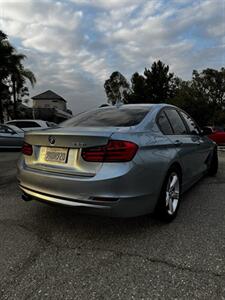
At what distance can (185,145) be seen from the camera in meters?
3.77

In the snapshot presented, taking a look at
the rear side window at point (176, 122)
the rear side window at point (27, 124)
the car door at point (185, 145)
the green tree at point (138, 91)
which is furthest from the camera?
the green tree at point (138, 91)

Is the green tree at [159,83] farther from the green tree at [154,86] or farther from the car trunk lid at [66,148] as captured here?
the car trunk lid at [66,148]

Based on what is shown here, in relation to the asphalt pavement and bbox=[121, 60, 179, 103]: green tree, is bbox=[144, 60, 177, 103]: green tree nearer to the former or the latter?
bbox=[121, 60, 179, 103]: green tree

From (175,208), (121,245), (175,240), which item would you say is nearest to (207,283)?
(175,240)

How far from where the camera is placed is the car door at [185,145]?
359 centimetres

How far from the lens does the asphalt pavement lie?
6.71ft

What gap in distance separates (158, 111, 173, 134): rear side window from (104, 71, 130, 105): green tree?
183 feet

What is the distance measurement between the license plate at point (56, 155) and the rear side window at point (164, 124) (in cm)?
127

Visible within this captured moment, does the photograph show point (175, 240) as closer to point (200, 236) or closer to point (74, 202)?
point (200, 236)

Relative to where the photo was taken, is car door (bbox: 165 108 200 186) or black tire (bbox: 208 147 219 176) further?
black tire (bbox: 208 147 219 176)

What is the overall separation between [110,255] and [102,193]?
61 centimetres

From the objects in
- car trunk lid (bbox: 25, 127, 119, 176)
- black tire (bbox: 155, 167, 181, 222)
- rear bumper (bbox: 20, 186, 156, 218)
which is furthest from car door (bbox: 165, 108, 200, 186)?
car trunk lid (bbox: 25, 127, 119, 176)

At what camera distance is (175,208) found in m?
3.40

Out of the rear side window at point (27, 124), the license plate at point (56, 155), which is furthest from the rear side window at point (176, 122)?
the rear side window at point (27, 124)
